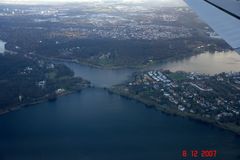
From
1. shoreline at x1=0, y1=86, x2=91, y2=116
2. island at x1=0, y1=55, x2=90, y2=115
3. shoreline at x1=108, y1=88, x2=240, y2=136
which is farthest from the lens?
island at x1=0, y1=55, x2=90, y2=115

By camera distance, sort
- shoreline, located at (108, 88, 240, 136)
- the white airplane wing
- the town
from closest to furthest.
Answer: the white airplane wing → shoreline, located at (108, 88, 240, 136) → the town

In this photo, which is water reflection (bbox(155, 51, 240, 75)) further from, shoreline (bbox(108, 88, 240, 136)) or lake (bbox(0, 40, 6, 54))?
lake (bbox(0, 40, 6, 54))

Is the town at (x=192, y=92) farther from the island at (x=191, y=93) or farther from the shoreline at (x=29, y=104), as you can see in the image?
the shoreline at (x=29, y=104)

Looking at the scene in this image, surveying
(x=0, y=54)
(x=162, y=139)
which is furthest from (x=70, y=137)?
(x=0, y=54)

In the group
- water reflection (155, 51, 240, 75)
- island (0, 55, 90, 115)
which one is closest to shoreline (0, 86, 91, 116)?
island (0, 55, 90, 115)

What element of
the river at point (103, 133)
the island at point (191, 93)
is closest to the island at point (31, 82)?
the river at point (103, 133)

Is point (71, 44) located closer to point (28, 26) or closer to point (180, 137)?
point (28, 26)
